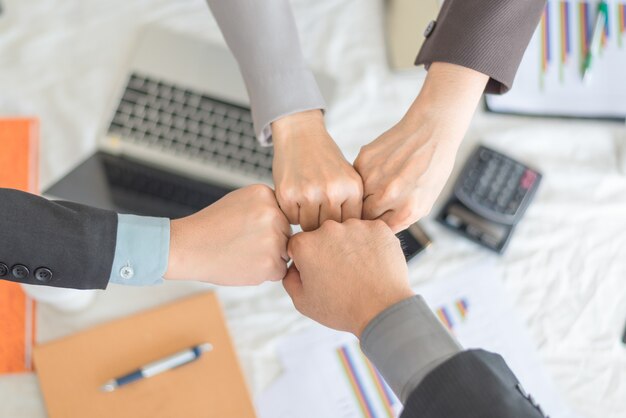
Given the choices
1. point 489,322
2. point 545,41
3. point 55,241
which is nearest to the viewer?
point 55,241

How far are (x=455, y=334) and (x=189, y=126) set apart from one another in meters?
0.42

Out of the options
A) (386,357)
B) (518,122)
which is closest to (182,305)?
(386,357)

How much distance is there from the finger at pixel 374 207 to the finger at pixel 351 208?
0.01m

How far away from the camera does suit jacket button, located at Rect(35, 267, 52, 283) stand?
616mm

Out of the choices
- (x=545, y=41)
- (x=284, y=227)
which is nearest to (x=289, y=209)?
(x=284, y=227)

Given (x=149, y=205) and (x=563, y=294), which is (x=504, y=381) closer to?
(x=563, y=294)

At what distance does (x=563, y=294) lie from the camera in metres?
0.83

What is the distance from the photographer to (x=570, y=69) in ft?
2.98

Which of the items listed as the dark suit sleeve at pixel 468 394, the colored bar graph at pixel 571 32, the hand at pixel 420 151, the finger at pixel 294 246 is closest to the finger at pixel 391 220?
the hand at pixel 420 151

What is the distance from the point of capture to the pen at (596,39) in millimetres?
899

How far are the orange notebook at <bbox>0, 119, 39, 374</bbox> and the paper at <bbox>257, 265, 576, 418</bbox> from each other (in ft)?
0.90

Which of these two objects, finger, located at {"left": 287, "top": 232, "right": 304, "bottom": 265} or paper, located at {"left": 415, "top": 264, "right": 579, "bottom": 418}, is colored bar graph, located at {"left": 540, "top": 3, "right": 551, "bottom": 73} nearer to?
paper, located at {"left": 415, "top": 264, "right": 579, "bottom": 418}

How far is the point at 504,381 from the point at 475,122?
1.48 ft

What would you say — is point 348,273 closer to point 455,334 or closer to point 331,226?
point 331,226
